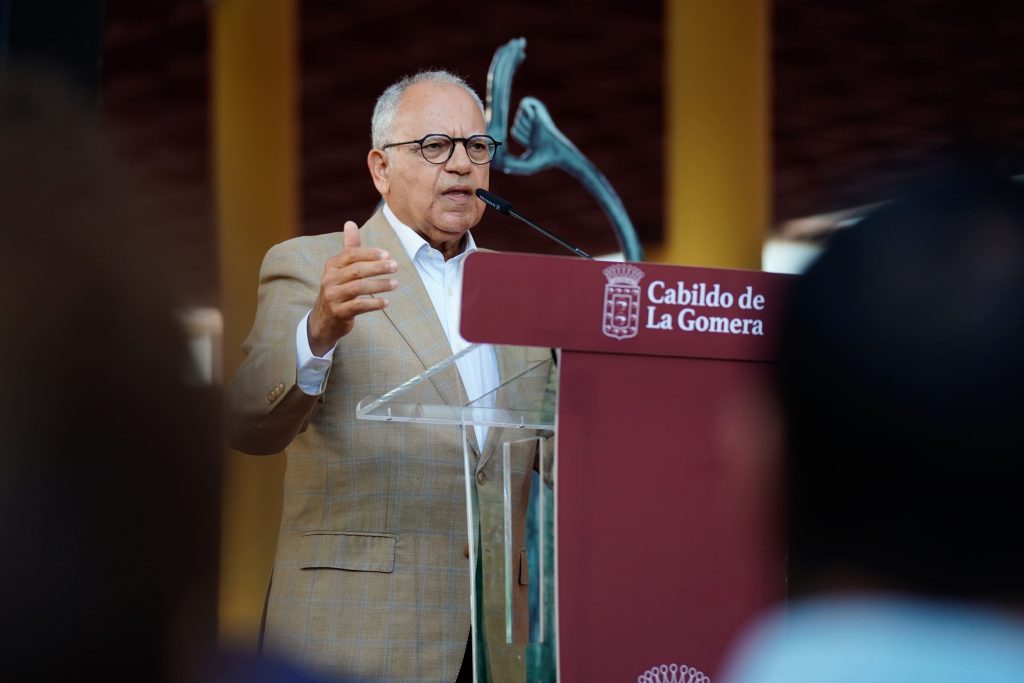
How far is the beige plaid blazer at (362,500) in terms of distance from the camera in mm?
2059

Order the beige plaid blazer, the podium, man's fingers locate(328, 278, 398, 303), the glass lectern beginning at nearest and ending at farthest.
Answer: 1. the podium
2. the glass lectern
3. man's fingers locate(328, 278, 398, 303)
4. the beige plaid blazer

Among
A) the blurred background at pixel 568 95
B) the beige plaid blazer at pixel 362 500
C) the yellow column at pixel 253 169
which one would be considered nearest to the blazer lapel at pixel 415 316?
the beige plaid blazer at pixel 362 500

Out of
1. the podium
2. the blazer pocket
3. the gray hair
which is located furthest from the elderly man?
the podium

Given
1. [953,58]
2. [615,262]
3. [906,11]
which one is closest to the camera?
[615,262]

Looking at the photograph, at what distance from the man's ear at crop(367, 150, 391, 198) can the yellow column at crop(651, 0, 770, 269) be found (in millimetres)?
2758

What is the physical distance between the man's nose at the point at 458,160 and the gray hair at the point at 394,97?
0.30ft

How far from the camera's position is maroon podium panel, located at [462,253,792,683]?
4.79ft

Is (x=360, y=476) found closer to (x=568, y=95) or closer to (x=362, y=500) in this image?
(x=362, y=500)

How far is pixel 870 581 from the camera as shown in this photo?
728 mm

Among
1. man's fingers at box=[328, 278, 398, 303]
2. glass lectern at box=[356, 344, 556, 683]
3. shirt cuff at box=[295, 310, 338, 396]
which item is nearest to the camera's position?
glass lectern at box=[356, 344, 556, 683]

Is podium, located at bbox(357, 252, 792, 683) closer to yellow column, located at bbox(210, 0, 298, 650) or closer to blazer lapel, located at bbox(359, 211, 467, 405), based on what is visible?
blazer lapel, located at bbox(359, 211, 467, 405)

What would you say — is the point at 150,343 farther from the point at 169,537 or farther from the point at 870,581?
the point at 870,581

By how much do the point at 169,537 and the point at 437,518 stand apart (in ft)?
4.99

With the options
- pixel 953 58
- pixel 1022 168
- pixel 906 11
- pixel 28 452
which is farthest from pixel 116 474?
pixel 953 58
